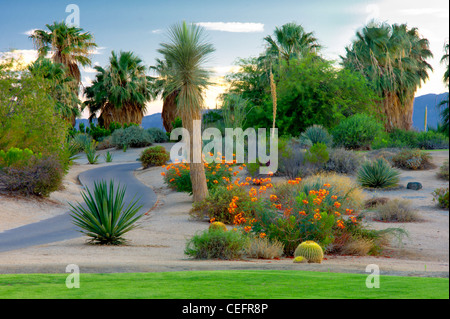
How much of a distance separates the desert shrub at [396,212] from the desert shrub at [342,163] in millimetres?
8003

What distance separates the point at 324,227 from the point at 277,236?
3.38ft

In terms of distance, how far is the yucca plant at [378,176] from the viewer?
21.5 metres

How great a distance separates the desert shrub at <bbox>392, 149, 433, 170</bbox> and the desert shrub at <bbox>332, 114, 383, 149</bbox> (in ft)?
14.5

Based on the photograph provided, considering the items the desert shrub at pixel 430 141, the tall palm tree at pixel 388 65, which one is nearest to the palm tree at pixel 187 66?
the desert shrub at pixel 430 141

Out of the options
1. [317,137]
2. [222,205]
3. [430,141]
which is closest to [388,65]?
[430,141]

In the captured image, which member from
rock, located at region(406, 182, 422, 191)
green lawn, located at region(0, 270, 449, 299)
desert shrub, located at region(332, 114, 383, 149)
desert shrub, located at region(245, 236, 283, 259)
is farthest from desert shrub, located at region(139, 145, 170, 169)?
green lawn, located at region(0, 270, 449, 299)

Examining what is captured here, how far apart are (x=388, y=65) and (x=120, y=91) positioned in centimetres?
2837

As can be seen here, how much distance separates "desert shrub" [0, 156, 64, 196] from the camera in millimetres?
20516

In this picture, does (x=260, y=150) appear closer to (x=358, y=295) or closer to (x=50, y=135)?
(x=50, y=135)

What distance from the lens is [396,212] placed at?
1588 centimetres

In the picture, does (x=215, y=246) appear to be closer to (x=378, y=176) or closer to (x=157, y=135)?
(x=378, y=176)

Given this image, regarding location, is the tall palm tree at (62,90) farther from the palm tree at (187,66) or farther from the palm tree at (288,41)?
the palm tree at (187,66)

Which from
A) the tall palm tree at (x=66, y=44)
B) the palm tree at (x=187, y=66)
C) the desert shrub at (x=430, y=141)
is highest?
the tall palm tree at (x=66, y=44)

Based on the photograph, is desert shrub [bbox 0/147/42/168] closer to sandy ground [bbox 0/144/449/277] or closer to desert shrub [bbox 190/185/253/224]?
sandy ground [bbox 0/144/449/277]
